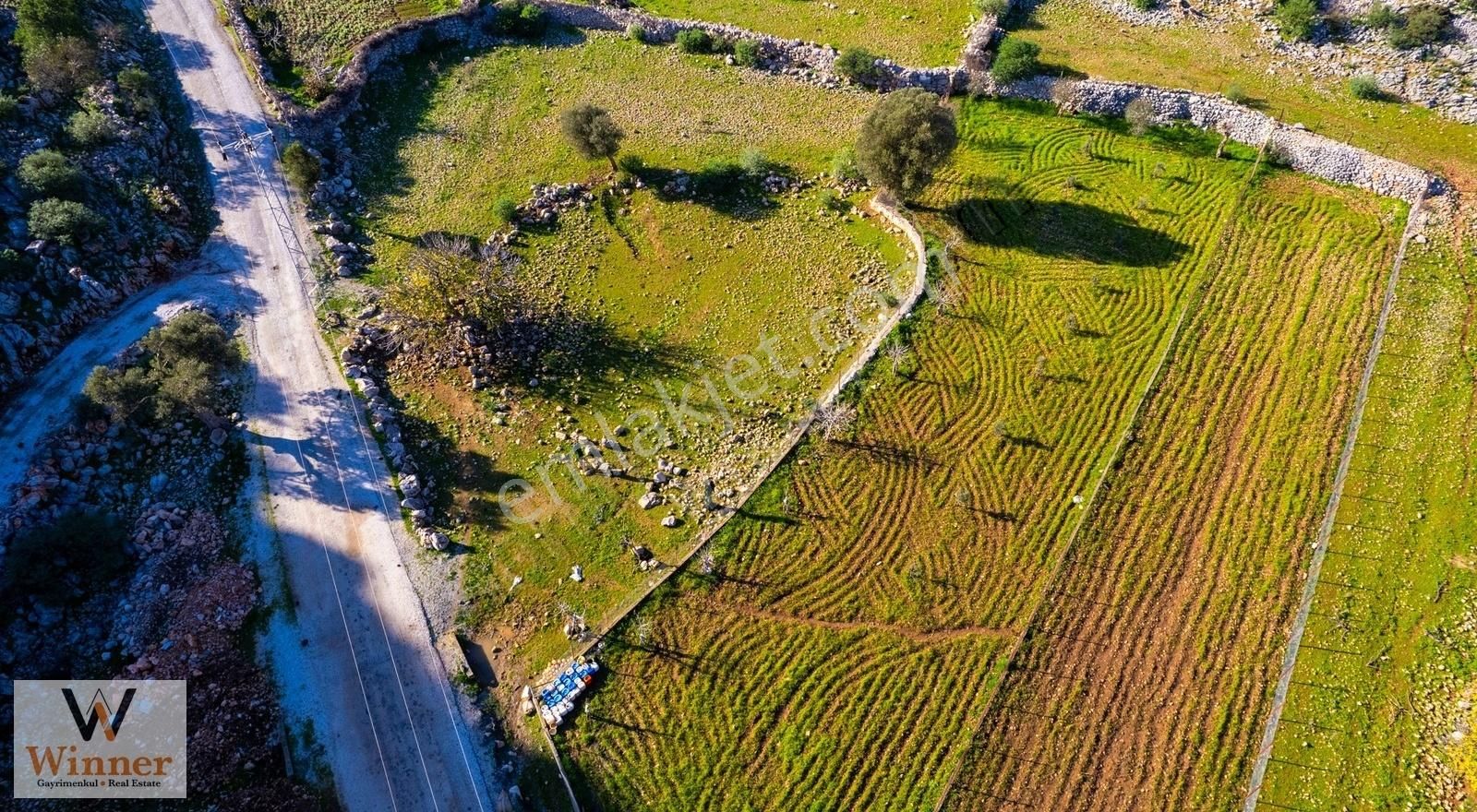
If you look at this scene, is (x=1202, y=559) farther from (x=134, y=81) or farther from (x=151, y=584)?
(x=134, y=81)

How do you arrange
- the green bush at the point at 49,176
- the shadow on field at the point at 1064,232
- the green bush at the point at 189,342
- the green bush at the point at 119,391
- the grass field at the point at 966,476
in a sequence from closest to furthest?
the grass field at the point at 966,476
the green bush at the point at 119,391
the green bush at the point at 189,342
the green bush at the point at 49,176
the shadow on field at the point at 1064,232

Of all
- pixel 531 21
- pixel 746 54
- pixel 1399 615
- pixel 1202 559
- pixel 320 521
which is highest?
pixel 531 21

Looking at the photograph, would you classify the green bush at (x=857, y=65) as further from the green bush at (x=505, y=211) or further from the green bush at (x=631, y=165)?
the green bush at (x=505, y=211)

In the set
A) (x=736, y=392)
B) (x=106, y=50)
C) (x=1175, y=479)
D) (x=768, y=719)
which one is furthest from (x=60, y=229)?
(x=1175, y=479)

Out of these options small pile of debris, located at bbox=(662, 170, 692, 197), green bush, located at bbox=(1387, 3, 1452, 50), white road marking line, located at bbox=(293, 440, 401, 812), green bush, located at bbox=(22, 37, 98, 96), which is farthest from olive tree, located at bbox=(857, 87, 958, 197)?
green bush, located at bbox=(22, 37, 98, 96)

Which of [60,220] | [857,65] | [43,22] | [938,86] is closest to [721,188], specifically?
→ [857,65]

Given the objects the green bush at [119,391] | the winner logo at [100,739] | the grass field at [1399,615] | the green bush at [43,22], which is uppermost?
the green bush at [43,22]

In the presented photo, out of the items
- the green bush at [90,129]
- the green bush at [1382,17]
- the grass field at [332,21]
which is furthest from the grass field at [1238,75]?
the green bush at [90,129]
